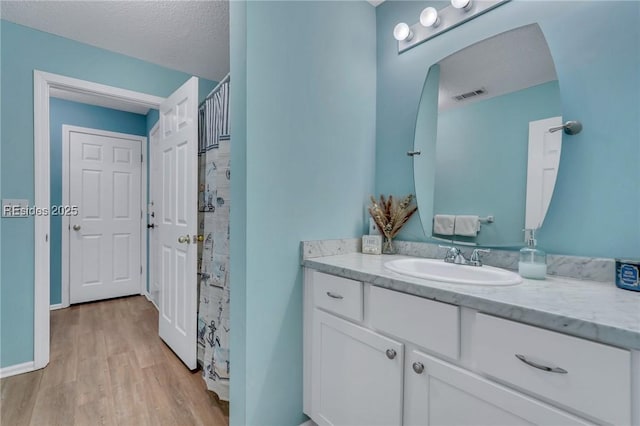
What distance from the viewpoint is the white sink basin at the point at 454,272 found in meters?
0.99

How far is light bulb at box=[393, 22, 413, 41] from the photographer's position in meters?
1.61

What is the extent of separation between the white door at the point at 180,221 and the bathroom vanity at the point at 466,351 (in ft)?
3.41

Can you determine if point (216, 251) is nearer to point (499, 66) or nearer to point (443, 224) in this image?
point (443, 224)

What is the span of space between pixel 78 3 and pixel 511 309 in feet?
9.57

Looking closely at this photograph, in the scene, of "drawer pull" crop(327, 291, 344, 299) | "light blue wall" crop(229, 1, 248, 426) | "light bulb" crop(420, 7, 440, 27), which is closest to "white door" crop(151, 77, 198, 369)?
"light blue wall" crop(229, 1, 248, 426)

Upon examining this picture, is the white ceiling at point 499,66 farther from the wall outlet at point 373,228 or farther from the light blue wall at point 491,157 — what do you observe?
the wall outlet at point 373,228

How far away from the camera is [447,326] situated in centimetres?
89

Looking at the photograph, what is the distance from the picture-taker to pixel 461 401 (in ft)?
2.82

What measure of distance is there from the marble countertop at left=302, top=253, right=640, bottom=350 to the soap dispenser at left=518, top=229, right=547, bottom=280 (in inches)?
1.3

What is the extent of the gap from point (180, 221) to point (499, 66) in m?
2.13

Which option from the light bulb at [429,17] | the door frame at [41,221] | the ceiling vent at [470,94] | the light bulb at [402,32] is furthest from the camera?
the door frame at [41,221]

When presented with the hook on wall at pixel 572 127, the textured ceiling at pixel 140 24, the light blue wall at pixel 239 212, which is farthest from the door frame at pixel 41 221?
the hook on wall at pixel 572 127

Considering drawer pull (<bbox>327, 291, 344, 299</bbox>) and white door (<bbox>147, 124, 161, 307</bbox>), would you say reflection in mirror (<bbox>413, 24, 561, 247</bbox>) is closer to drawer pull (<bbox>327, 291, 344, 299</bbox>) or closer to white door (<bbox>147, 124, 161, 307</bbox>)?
drawer pull (<bbox>327, 291, 344, 299</bbox>)

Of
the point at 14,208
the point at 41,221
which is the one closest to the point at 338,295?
the point at 41,221
